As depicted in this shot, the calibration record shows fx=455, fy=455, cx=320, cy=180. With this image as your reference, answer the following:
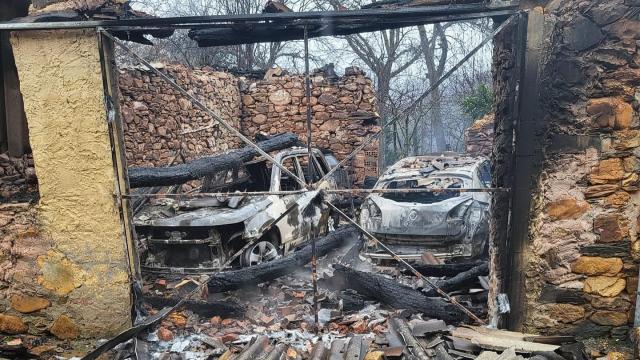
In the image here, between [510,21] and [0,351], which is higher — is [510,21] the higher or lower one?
the higher one

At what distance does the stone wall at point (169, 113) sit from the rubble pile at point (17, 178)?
345 cm

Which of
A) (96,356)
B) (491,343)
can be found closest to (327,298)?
(491,343)

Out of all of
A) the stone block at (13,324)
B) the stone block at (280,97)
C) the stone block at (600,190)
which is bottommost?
the stone block at (13,324)

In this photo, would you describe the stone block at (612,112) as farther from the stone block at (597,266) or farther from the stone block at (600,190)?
the stone block at (597,266)

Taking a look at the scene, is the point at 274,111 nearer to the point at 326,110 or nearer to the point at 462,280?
the point at 326,110

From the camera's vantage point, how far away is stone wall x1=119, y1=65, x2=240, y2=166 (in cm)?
884

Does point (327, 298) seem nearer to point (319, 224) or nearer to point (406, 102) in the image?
point (319, 224)

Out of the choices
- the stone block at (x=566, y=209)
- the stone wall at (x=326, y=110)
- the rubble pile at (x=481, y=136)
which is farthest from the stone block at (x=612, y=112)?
the rubble pile at (x=481, y=136)

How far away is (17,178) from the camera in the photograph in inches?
167

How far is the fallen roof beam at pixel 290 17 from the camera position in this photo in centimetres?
329

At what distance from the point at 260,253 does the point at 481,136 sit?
35.2 ft

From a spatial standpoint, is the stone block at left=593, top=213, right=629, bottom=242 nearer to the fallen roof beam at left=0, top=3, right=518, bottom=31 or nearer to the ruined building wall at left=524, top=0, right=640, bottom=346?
the ruined building wall at left=524, top=0, right=640, bottom=346

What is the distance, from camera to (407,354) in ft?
11.4

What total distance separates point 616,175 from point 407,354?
1977 mm
